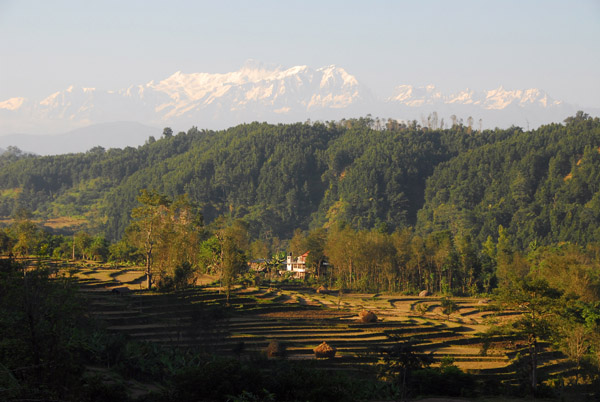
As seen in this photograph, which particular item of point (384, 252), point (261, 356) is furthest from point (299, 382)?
point (384, 252)

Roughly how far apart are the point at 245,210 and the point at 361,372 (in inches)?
5168

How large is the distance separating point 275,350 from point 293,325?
30.2ft

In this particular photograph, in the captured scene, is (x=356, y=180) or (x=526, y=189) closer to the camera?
(x=526, y=189)

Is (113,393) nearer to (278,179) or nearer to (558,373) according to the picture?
(558,373)

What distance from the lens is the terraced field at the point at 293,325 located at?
3494 centimetres

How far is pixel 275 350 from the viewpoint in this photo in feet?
113

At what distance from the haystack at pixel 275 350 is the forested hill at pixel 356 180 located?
92954mm

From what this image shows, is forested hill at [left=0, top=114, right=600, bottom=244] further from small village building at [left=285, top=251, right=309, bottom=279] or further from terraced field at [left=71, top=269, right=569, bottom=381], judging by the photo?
terraced field at [left=71, top=269, right=569, bottom=381]

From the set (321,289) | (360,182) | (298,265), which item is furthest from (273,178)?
(321,289)

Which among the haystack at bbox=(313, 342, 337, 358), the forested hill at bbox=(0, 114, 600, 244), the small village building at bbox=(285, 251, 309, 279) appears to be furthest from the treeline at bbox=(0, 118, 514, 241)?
the haystack at bbox=(313, 342, 337, 358)

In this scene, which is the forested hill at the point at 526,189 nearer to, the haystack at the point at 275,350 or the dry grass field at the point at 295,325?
the dry grass field at the point at 295,325

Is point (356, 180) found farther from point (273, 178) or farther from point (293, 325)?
point (293, 325)

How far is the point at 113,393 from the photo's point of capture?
20.8 m

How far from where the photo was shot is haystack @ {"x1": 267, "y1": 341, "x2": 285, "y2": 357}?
113 ft
